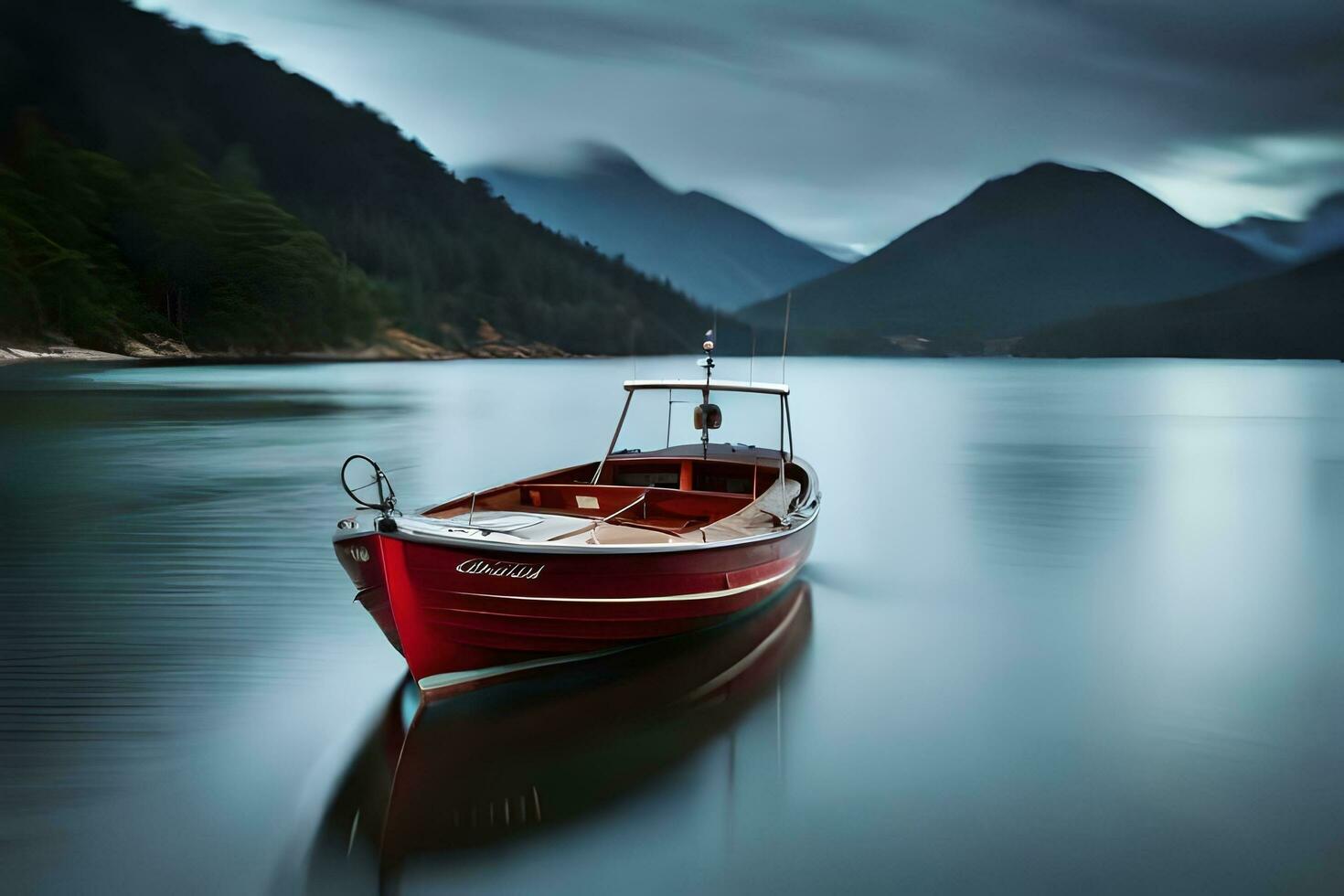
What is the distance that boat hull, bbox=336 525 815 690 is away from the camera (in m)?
7.70

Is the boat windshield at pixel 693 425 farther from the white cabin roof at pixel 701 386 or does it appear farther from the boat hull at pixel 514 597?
the boat hull at pixel 514 597

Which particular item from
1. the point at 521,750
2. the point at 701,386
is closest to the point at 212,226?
the point at 701,386

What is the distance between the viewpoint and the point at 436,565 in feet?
25.2

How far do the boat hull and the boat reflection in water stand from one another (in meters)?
0.33

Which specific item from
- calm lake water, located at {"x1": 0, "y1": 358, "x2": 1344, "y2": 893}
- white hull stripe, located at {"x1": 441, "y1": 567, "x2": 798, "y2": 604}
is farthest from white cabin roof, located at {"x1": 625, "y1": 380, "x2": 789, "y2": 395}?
calm lake water, located at {"x1": 0, "y1": 358, "x2": 1344, "y2": 893}

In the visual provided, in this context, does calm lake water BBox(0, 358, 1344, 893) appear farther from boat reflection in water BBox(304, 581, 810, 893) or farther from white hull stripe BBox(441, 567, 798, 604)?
white hull stripe BBox(441, 567, 798, 604)

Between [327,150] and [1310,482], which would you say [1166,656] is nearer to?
[1310,482]

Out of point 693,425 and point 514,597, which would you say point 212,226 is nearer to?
point 693,425

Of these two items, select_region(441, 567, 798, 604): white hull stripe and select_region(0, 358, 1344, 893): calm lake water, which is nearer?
select_region(0, 358, 1344, 893): calm lake water

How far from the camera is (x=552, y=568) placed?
7.93m

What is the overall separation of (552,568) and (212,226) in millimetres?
139456

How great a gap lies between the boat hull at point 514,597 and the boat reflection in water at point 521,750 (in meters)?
0.33

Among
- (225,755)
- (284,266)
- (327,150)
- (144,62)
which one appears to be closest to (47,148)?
(284,266)

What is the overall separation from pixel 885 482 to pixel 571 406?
115 feet
